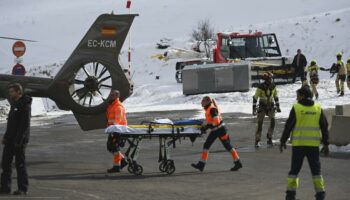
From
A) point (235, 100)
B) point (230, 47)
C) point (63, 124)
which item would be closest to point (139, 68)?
point (230, 47)

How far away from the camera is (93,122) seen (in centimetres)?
1988

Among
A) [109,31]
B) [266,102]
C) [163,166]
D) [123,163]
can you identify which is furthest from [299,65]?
[163,166]

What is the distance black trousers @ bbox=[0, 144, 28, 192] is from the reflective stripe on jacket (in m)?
4.31

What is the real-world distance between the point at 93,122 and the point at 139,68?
1830 inches

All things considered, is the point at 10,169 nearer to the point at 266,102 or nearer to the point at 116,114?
the point at 116,114

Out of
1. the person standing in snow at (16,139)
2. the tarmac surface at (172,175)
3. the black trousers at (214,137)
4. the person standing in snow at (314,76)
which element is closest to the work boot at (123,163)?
the tarmac surface at (172,175)

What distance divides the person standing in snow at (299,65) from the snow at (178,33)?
2.13 feet

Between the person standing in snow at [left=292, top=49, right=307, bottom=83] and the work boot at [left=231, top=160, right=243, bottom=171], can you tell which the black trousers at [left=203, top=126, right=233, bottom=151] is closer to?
the work boot at [left=231, top=160, right=243, bottom=171]

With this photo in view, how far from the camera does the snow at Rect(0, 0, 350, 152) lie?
38.9 m

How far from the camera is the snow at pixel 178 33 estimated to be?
38906 millimetres

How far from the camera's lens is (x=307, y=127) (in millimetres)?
12922

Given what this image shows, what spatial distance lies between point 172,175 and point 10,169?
12.2 ft

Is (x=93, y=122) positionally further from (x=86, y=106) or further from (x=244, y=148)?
(x=244, y=148)

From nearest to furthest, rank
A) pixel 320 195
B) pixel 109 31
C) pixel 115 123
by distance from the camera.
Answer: pixel 320 195 → pixel 115 123 → pixel 109 31
